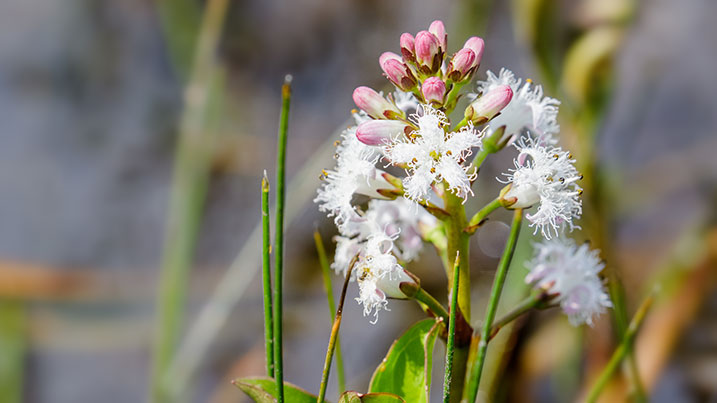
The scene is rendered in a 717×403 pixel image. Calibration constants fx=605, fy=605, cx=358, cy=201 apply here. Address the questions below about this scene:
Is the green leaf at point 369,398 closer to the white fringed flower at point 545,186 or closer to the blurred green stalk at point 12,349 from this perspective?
the white fringed flower at point 545,186

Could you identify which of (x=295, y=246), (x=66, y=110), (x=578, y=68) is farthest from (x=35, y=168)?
(x=578, y=68)

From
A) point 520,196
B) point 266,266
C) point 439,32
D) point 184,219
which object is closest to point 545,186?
point 520,196

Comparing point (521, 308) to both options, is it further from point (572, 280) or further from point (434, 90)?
point (434, 90)

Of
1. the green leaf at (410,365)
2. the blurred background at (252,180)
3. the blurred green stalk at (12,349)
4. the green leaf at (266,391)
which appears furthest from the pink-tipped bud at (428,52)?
the blurred green stalk at (12,349)

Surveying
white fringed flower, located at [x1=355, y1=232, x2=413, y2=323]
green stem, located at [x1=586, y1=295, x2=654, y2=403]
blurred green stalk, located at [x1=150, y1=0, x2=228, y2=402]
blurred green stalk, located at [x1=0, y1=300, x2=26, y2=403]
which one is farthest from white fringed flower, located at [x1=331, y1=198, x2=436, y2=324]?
blurred green stalk, located at [x1=0, y1=300, x2=26, y2=403]

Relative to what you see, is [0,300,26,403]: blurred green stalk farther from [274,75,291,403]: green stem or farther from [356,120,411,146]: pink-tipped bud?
[356,120,411,146]: pink-tipped bud

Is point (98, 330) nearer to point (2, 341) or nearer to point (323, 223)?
point (2, 341)
